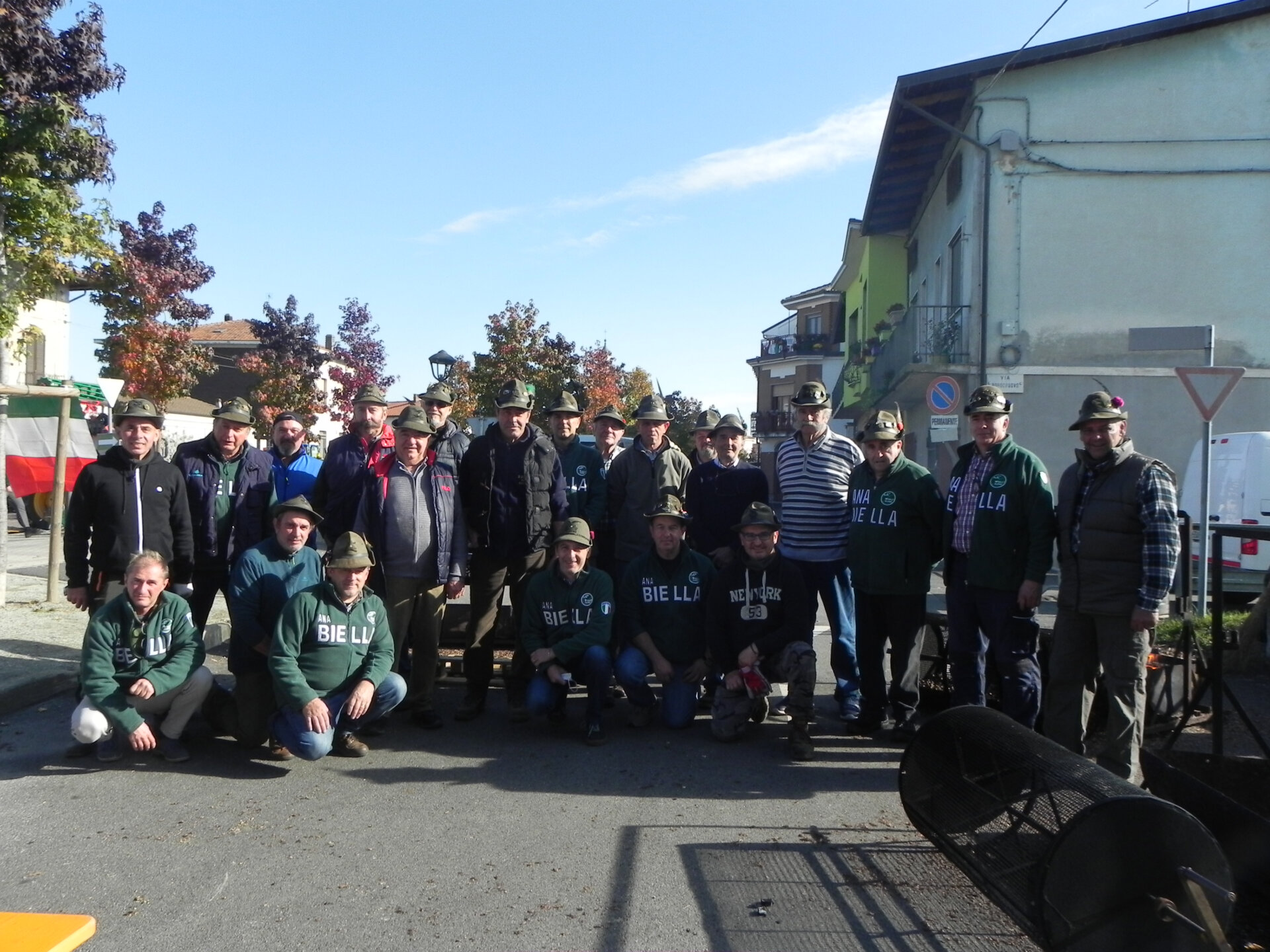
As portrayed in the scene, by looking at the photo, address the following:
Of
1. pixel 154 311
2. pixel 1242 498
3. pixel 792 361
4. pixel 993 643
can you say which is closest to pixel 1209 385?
pixel 1242 498

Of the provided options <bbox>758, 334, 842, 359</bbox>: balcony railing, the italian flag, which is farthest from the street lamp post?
<bbox>758, 334, 842, 359</bbox>: balcony railing

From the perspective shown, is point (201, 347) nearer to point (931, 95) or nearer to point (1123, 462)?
point (931, 95)

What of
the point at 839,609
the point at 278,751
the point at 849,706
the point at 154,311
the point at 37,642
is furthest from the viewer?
the point at 154,311

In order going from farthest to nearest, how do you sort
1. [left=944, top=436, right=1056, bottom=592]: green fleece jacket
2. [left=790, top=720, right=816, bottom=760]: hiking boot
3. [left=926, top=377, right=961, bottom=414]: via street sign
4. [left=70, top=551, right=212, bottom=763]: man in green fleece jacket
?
[left=926, top=377, right=961, bottom=414]: via street sign → [left=790, top=720, right=816, bottom=760]: hiking boot → [left=944, top=436, right=1056, bottom=592]: green fleece jacket → [left=70, top=551, right=212, bottom=763]: man in green fleece jacket

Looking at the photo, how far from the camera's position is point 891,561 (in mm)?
6016

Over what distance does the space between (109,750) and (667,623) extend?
10.5 feet

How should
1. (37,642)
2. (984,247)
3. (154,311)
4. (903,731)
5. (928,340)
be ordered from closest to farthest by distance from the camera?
(903,731) < (37,642) < (984,247) < (928,340) < (154,311)

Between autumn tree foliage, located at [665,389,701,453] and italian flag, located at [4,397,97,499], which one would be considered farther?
autumn tree foliage, located at [665,389,701,453]

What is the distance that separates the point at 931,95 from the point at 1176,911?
1837cm

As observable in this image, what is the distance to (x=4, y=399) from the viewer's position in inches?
385

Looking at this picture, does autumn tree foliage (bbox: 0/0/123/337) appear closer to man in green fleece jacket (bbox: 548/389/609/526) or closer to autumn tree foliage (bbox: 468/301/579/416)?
man in green fleece jacket (bbox: 548/389/609/526)

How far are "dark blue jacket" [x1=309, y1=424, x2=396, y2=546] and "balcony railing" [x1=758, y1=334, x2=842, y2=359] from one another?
4171 centimetres

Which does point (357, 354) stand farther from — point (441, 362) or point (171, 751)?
point (171, 751)

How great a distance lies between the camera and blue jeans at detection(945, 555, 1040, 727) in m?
5.45
